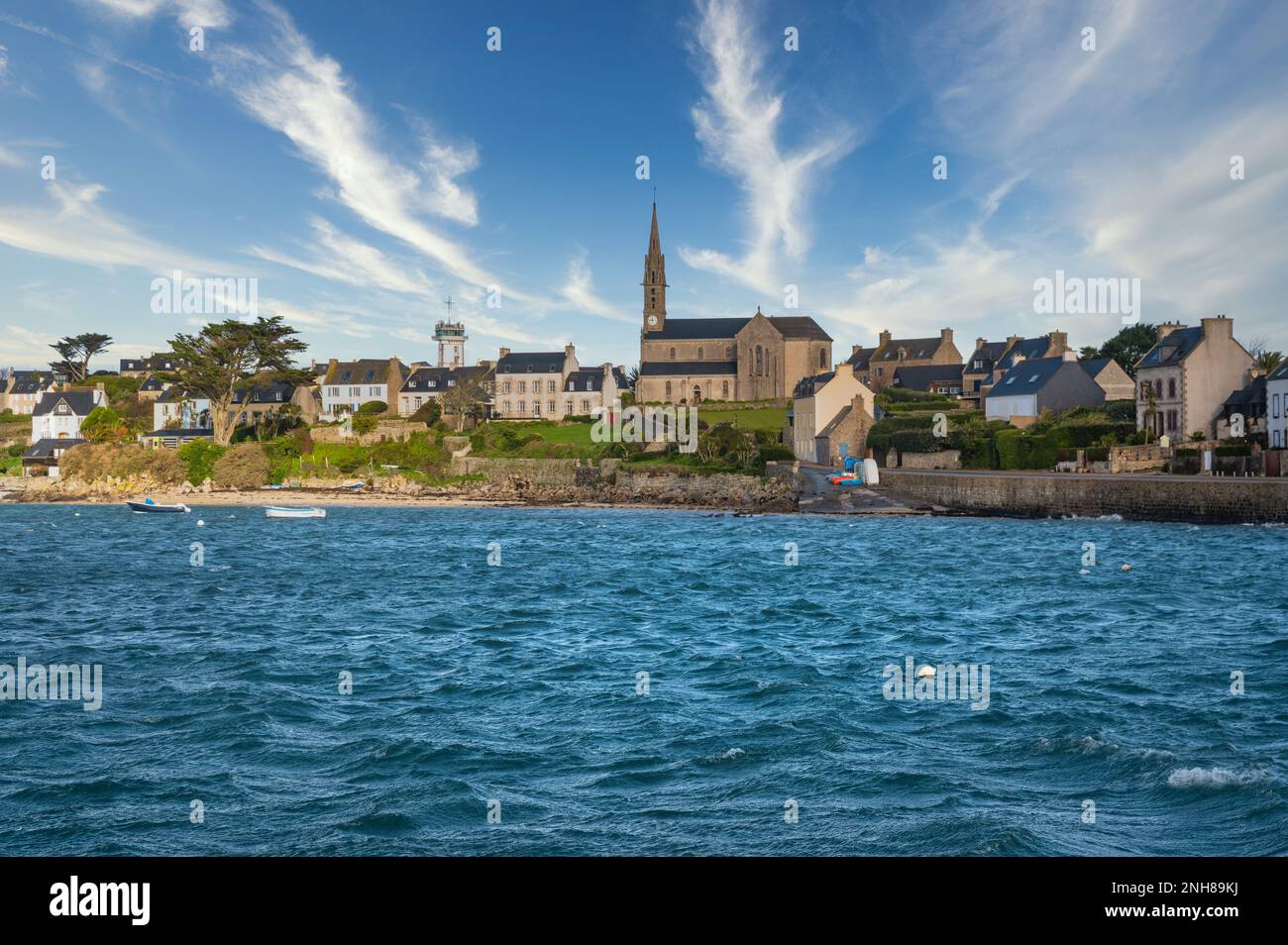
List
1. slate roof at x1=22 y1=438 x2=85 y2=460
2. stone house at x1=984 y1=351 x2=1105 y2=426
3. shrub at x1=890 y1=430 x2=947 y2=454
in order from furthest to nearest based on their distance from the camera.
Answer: slate roof at x1=22 y1=438 x2=85 y2=460 < stone house at x1=984 y1=351 x2=1105 y2=426 < shrub at x1=890 y1=430 x2=947 y2=454

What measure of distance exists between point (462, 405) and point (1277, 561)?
265 feet

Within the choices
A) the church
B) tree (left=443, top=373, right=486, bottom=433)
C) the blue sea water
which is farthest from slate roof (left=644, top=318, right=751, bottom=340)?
the blue sea water

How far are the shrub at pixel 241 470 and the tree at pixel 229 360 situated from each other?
13.2 feet

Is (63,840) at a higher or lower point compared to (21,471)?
lower

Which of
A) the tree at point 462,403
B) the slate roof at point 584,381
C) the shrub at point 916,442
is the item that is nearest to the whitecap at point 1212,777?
the shrub at point 916,442

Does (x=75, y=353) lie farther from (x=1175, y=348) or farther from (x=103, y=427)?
(x=1175, y=348)

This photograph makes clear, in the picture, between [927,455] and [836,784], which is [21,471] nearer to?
[927,455]

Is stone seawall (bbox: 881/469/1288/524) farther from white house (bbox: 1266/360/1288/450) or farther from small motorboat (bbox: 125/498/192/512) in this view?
small motorboat (bbox: 125/498/192/512)

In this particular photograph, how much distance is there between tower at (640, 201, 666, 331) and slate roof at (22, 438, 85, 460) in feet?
234

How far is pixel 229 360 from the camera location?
94812mm

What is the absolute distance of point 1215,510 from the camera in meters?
50.9

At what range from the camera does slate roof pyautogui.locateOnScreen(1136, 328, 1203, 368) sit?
2547 inches

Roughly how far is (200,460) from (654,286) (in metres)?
68.0
